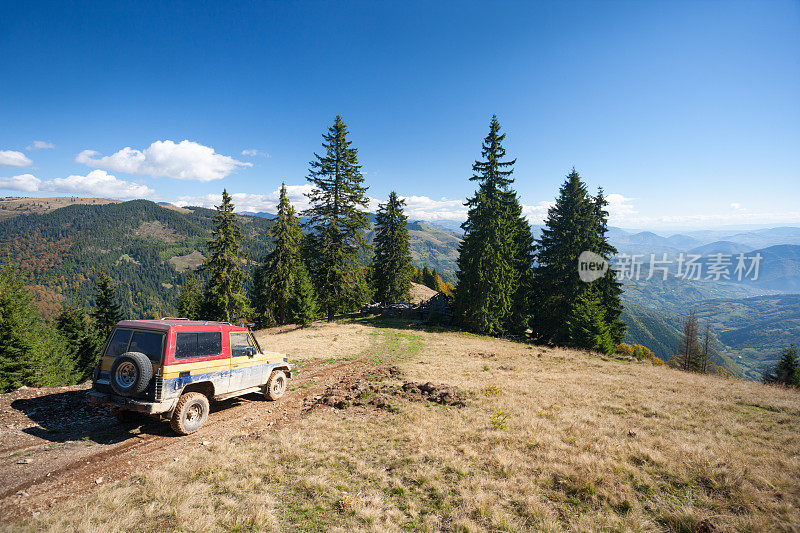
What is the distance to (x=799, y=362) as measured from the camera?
108 ft

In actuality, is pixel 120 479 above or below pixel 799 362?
above

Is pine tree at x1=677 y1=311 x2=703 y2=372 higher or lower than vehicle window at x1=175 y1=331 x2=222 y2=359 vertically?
lower

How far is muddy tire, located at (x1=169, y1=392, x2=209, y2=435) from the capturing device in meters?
7.67

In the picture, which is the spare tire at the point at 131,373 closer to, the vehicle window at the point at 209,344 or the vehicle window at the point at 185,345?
the vehicle window at the point at 185,345

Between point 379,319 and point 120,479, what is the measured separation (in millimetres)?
30919

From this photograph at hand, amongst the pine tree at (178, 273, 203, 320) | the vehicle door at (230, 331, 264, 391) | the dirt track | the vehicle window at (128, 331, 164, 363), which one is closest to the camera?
A: the dirt track

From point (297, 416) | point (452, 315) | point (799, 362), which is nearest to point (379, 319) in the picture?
point (452, 315)

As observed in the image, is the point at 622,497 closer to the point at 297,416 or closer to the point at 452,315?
the point at 297,416

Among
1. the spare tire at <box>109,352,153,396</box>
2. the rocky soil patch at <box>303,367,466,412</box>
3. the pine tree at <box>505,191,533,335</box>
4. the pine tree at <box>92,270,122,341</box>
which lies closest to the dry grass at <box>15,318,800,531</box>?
the rocky soil patch at <box>303,367,466,412</box>

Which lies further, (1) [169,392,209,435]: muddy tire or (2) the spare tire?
(1) [169,392,209,435]: muddy tire

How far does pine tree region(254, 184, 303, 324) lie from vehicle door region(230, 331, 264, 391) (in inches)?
951

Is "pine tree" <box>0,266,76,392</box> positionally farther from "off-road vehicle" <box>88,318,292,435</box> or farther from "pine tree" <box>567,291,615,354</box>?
"pine tree" <box>567,291,615,354</box>

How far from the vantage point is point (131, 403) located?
7.15 m

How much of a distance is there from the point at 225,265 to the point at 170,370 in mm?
28303
